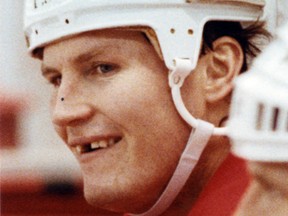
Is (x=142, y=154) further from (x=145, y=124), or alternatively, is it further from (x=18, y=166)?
(x=18, y=166)

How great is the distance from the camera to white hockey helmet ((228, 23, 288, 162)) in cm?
62

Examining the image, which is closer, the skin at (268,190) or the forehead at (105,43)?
the skin at (268,190)

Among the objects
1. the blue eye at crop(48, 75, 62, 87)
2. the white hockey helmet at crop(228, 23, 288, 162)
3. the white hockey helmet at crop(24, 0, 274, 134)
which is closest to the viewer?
A: the white hockey helmet at crop(228, 23, 288, 162)

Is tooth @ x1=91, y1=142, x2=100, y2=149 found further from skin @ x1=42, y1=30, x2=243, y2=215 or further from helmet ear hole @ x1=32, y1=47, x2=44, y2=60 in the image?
helmet ear hole @ x1=32, y1=47, x2=44, y2=60

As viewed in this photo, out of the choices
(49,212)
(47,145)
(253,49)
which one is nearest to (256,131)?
(253,49)

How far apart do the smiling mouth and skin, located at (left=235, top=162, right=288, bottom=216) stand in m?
0.50

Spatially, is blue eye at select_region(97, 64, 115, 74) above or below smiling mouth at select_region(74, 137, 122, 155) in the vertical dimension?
above

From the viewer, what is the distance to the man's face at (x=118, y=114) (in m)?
1.15

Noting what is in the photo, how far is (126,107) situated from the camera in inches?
45.2

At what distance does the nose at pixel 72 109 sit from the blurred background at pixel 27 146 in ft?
4.36

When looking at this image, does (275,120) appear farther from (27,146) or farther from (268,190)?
(27,146)

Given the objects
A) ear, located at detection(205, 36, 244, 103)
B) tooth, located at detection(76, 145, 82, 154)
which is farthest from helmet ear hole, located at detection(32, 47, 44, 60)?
ear, located at detection(205, 36, 244, 103)

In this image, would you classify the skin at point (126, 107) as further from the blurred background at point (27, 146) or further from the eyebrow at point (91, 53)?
the blurred background at point (27, 146)

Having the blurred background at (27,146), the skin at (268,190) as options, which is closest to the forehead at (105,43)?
the skin at (268,190)
